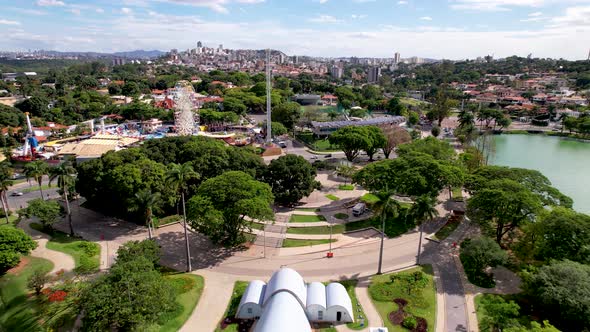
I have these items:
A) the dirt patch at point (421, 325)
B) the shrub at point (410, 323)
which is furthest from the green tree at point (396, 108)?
the shrub at point (410, 323)

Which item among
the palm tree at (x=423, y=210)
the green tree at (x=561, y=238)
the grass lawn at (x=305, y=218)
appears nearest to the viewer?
the green tree at (x=561, y=238)

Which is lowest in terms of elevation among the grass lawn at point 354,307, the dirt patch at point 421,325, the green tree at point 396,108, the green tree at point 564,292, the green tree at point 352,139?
the grass lawn at point 354,307

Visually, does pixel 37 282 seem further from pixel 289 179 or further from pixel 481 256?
pixel 481 256

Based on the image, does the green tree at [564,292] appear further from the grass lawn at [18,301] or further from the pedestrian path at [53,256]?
the pedestrian path at [53,256]

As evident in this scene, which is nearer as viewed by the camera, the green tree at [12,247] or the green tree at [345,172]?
the green tree at [12,247]

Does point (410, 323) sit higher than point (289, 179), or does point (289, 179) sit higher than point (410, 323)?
point (289, 179)

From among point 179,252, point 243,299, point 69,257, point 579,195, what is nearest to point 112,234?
→ point 69,257

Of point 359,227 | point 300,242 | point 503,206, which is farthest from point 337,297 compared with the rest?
point 503,206
